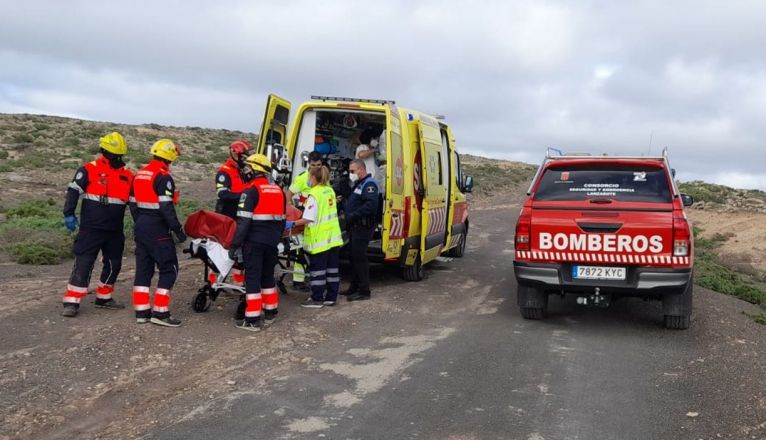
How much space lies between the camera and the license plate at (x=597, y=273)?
7.13 m

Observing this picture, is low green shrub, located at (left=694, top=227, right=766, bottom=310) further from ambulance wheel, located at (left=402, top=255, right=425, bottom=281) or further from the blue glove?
the blue glove

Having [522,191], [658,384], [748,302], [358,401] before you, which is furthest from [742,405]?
[522,191]

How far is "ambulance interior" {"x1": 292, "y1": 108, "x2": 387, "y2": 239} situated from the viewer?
975cm

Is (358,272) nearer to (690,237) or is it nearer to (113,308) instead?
(113,308)

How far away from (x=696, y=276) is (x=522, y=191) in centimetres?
2530

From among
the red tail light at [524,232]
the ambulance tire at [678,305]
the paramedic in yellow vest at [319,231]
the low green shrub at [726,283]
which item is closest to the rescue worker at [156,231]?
the paramedic in yellow vest at [319,231]

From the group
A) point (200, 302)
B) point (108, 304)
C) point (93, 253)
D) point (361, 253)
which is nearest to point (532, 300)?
point (361, 253)

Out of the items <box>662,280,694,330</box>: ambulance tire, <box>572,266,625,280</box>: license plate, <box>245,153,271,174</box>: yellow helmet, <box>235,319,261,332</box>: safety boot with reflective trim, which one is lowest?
<box>235,319,261,332</box>: safety boot with reflective trim

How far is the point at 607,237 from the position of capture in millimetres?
7137

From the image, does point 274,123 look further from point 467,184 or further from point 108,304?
point 467,184

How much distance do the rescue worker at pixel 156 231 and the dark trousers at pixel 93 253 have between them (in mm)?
597

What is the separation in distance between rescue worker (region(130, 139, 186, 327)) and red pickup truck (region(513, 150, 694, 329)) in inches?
147

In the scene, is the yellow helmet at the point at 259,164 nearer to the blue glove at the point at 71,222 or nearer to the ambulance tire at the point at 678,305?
the blue glove at the point at 71,222

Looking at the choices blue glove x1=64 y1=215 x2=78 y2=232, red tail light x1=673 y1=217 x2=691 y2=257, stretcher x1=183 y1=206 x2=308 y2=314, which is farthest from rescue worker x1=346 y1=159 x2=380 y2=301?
red tail light x1=673 y1=217 x2=691 y2=257
